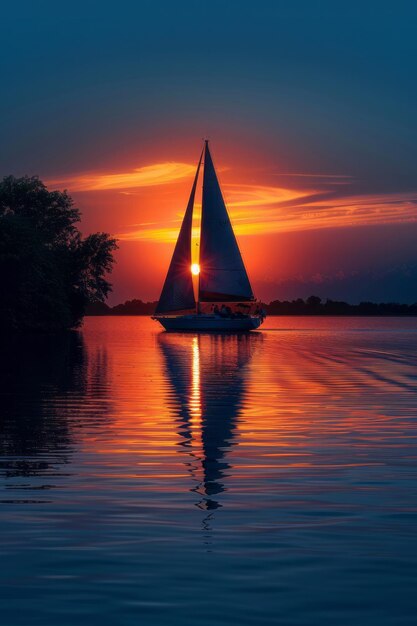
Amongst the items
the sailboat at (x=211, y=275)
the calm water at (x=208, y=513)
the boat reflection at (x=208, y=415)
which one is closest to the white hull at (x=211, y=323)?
the sailboat at (x=211, y=275)

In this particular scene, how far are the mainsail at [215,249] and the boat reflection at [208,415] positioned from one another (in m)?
61.6

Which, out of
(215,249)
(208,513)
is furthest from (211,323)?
(208,513)

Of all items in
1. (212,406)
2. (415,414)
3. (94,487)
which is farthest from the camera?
(212,406)

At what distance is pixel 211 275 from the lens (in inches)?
4601

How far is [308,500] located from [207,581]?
164 inches

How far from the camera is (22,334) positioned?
101m

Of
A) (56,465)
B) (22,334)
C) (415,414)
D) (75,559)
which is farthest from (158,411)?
(22,334)

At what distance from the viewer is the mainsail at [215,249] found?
116125 mm

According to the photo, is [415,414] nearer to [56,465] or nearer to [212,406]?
[212,406]

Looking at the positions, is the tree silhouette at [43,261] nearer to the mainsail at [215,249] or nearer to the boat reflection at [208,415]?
the mainsail at [215,249]

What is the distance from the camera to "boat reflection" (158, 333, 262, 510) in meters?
15.6

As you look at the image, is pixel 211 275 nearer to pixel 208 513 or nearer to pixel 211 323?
pixel 211 323

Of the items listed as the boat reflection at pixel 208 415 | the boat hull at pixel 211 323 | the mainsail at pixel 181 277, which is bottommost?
the boat reflection at pixel 208 415

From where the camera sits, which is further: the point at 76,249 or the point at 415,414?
the point at 76,249
